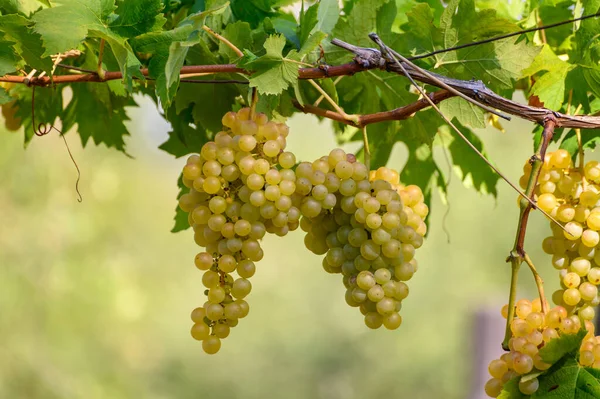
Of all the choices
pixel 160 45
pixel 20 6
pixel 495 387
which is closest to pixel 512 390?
pixel 495 387

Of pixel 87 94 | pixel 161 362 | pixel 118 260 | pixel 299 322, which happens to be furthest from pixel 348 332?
pixel 87 94

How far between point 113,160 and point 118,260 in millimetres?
709

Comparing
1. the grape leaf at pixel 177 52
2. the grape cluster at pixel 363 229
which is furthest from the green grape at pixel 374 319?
the grape leaf at pixel 177 52

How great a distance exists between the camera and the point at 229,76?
0.60m

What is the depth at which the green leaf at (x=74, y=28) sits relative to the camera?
0.48 m

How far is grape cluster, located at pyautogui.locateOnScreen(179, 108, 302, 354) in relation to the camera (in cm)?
49

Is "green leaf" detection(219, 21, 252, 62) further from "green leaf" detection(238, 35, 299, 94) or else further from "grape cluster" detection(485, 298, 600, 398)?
"grape cluster" detection(485, 298, 600, 398)

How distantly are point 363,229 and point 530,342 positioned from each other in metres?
0.14

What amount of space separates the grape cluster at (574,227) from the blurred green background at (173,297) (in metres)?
3.61

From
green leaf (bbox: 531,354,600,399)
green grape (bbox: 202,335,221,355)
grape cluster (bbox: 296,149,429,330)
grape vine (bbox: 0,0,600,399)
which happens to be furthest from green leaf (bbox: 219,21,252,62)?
green leaf (bbox: 531,354,600,399)

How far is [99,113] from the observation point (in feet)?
2.41

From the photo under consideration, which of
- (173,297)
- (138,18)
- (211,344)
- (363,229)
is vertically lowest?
(173,297)

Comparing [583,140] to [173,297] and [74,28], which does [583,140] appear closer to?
[74,28]

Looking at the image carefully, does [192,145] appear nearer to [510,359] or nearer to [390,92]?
[390,92]
